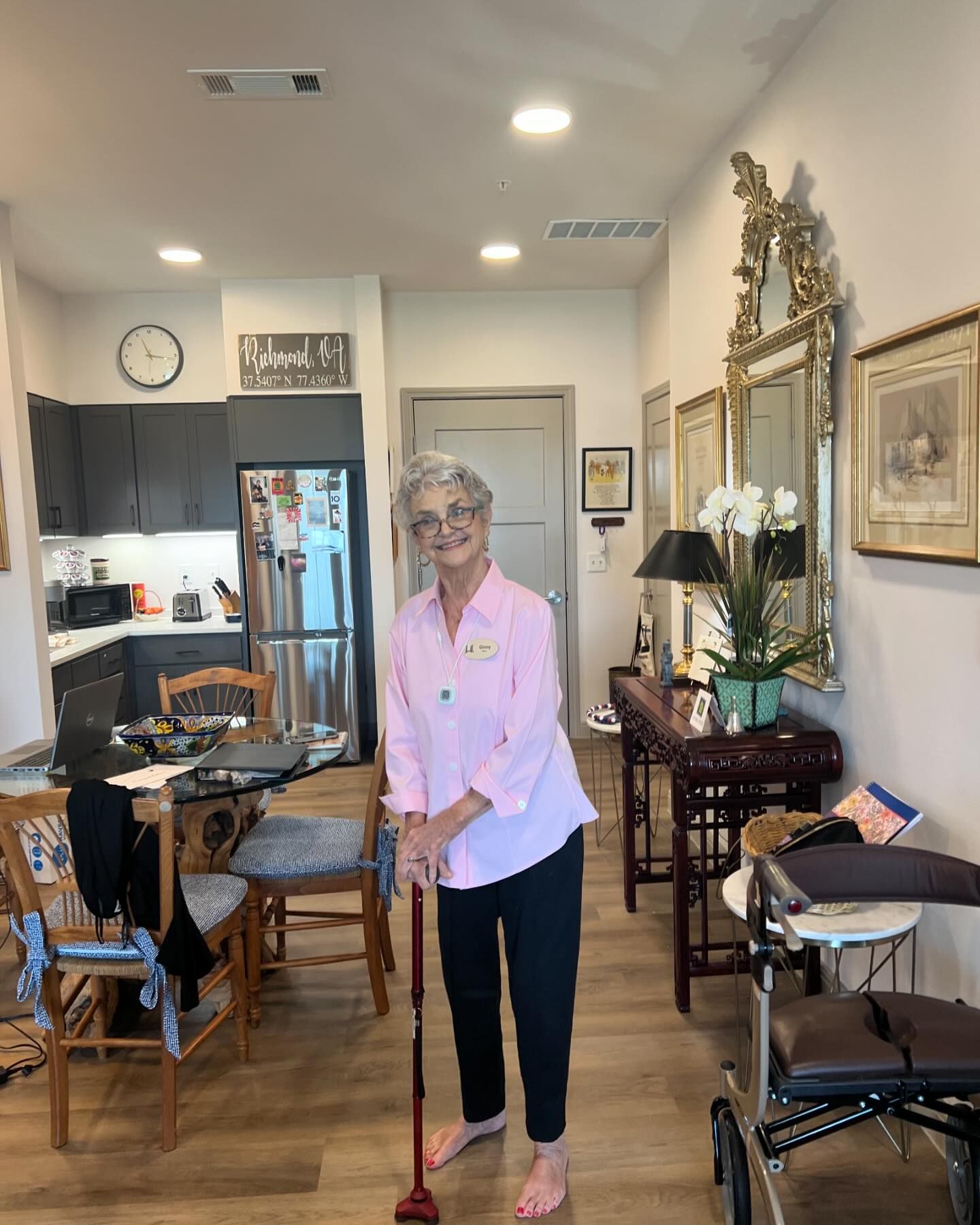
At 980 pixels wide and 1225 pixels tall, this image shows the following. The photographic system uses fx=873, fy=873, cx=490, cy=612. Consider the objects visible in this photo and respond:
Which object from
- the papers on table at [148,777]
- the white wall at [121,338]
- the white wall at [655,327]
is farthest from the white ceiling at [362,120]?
the papers on table at [148,777]

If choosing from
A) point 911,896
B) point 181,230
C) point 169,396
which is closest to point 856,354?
point 911,896

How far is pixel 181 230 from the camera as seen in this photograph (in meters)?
4.03

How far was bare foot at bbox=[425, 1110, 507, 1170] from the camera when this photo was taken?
6.59 ft

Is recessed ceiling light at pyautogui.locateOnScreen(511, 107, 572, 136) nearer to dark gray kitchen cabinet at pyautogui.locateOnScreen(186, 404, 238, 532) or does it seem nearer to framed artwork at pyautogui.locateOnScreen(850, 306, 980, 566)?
framed artwork at pyautogui.locateOnScreen(850, 306, 980, 566)

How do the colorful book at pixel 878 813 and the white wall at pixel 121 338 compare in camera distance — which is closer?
the colorful book at pixel 878 813

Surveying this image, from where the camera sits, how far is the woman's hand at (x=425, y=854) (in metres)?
1.71

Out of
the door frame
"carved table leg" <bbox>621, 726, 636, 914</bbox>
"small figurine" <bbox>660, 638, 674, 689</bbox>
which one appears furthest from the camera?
the door frame

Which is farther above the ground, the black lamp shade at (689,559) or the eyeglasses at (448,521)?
the eyeglasses at (448,521)

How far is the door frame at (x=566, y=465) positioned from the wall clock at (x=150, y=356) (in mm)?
1396

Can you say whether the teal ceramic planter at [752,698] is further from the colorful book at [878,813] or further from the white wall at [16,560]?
the white wall at [16,560]

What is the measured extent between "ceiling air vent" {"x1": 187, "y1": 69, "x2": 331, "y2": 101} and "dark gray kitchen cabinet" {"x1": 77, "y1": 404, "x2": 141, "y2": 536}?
2.92 meters

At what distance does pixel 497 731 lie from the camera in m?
1.75

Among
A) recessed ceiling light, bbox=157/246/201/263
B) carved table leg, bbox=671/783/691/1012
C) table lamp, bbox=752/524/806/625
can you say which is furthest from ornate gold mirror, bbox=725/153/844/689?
recessed ceiling light, bbox=157/246/201/263

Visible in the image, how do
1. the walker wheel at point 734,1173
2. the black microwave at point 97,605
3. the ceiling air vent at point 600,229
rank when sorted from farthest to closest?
the black microwave at point 97,605
the ceiling air vent at point 600,229
the walker wheel at point 734,1173
